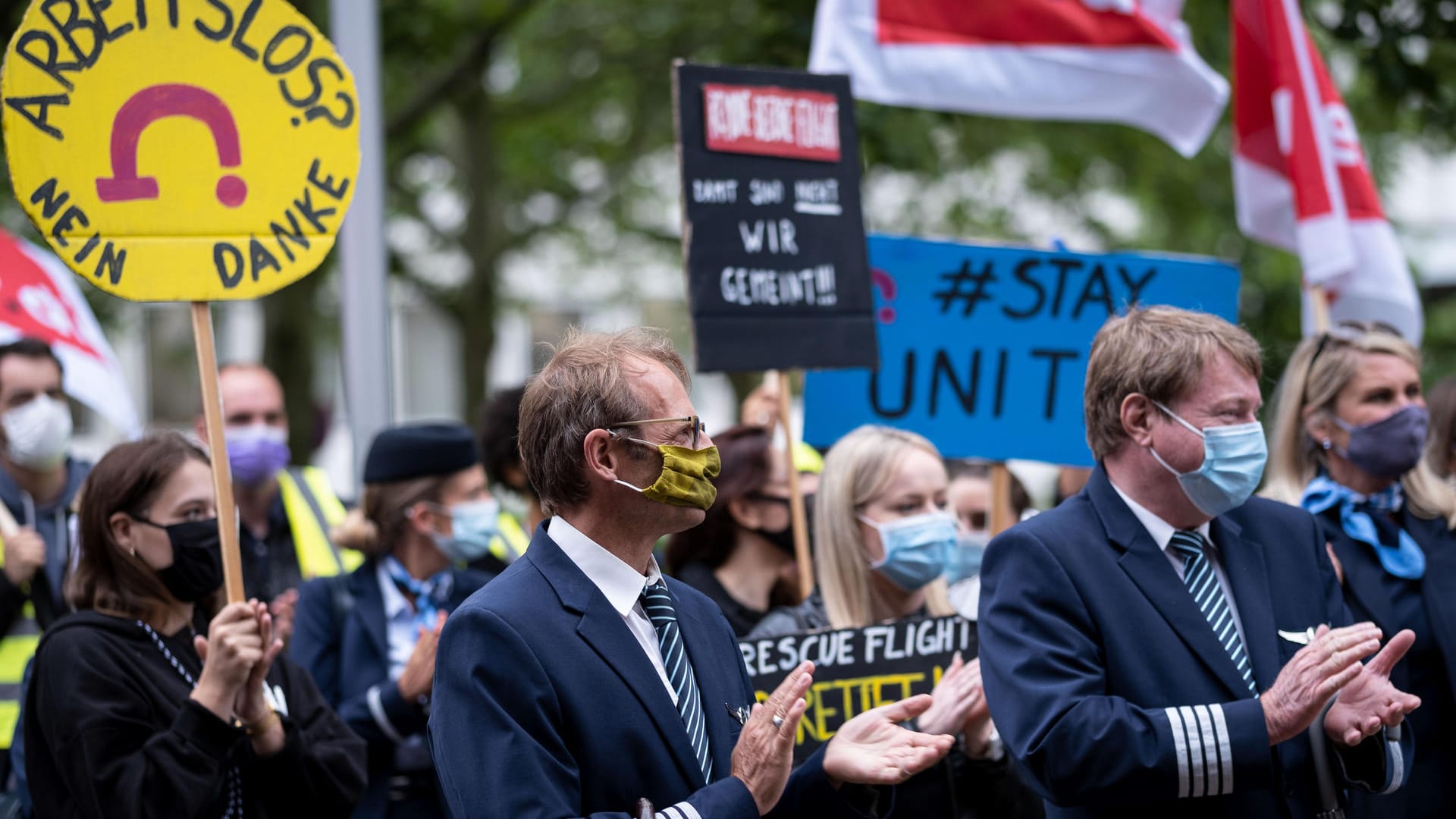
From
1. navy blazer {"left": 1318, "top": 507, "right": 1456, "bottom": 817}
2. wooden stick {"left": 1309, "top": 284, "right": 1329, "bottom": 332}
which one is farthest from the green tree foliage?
navy blazer {"left": 1318, "top": 507, "right": 1456, "bottom": 817}

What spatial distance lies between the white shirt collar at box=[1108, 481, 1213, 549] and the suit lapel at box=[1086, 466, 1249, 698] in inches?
0.7

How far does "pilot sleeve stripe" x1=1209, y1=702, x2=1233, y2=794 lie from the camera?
2.96m

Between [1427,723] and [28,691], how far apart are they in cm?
371

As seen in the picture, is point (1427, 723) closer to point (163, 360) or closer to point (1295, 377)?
point (1295, 377)

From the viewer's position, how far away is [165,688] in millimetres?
3643

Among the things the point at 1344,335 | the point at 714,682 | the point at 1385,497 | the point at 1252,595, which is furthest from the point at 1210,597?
the point at 1344,335

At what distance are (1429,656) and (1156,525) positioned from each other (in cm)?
155

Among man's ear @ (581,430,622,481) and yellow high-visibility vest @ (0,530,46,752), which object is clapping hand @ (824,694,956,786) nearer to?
man's ear @ (581,430,622,481)

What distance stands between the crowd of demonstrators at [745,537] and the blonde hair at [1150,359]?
1.88m

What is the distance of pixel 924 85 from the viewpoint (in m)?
6.66

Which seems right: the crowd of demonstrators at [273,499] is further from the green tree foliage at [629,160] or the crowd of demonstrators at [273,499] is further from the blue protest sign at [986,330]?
the green tree foliage at [629,160]

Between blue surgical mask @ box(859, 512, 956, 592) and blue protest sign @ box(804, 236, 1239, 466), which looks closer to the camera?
blue surgical mask @ box(859, 512, 956, 592)

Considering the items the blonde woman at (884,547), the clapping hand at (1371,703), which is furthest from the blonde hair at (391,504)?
the clapping hand at (1371,703)

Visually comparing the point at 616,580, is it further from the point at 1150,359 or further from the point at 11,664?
the point at 11,664
